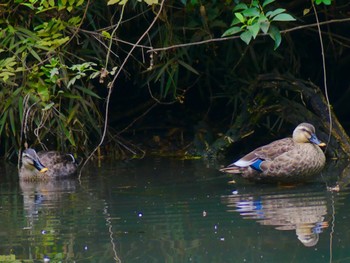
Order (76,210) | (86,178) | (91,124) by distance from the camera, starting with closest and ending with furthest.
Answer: (76,210), (86,178), (91,124)

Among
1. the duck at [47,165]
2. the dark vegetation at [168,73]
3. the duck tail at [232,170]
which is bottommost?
the duck tail at [232,170]

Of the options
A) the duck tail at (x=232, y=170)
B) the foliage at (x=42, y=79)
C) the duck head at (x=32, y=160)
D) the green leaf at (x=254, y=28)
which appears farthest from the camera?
the duck head at (x=32, y=160)

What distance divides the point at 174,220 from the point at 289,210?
900 millimetres

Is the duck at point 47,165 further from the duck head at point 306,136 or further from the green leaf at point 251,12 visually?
the green leaf at point 251,12

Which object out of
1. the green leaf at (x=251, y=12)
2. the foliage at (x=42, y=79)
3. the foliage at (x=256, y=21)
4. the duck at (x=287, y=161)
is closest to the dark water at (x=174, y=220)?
the duck at (x=287, y=161)

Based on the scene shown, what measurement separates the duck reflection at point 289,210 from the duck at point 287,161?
27.1 inches

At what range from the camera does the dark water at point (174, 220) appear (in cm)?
689

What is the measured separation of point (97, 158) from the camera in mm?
11984

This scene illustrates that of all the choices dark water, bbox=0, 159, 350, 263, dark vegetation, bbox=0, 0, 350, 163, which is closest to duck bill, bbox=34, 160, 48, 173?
dark vegetation, bbox=0, 0, 350, 163

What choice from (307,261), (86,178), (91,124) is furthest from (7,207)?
(307,261)

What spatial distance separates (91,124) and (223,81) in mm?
1875

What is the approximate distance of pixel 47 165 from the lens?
11.4 m

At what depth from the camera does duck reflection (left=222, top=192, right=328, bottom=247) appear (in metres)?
7.41

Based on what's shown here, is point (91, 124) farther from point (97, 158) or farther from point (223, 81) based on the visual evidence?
point (223, 81)
